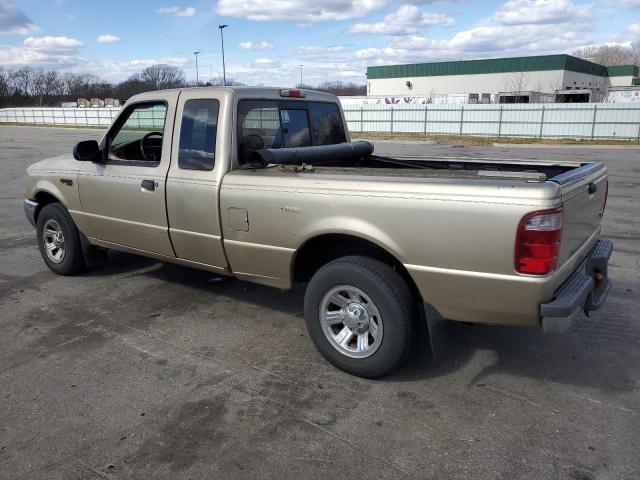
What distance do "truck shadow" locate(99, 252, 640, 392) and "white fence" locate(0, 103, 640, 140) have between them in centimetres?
2881

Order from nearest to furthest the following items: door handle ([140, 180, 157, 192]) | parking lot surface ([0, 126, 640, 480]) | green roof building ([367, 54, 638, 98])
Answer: parking lot surface ([0, 126, 640, 480])
door handle ([140, 180, 157, 192])
green roof building ([367, 54, 638, 98])

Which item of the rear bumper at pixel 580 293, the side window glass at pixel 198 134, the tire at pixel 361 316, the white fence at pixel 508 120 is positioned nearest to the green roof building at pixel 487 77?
the white fence at pixel 508 120

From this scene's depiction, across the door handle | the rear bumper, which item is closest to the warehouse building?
the rear bumper

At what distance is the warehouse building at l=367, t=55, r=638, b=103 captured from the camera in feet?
213

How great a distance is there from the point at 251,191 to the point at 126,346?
156 cm

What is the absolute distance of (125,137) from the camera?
517cm

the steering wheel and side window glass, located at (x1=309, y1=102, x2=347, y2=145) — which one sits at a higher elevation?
side window glass, located at (x1=309, y1=102, x2=347, y2=145)

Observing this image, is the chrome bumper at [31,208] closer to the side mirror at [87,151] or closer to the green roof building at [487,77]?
the side mirror at [87,151]

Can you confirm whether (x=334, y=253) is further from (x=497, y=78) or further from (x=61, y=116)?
(x=497, y=78)

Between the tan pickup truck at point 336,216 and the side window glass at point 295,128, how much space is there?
15 millimetres

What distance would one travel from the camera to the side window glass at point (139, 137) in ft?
16.1

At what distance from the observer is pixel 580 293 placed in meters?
3.13

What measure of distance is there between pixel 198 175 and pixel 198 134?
360mm

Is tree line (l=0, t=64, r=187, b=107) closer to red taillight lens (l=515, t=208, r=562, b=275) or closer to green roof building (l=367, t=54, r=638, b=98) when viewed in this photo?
green roof building (l=367, t=54, r=638, b=98)
